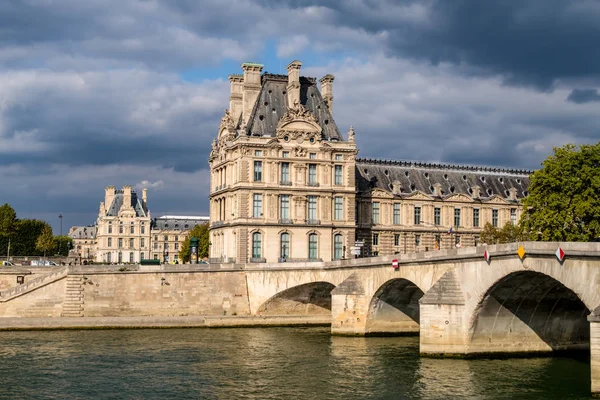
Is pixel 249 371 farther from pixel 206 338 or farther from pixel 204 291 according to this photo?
pixel 204 291

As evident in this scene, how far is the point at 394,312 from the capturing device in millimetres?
66500

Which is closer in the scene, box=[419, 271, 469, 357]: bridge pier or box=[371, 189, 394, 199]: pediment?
box=[419, 271, 469, 357]: bridge pier

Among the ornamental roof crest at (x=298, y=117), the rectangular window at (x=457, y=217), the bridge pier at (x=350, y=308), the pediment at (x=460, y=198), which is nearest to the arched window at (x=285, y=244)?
the ornamental roof crest at (x=298, y=117)

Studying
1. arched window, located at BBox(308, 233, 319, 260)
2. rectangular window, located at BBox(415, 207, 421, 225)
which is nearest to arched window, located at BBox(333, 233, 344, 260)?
arched window, located at BBox(308, 233, 319, 260)

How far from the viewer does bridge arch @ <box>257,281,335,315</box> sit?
263ft

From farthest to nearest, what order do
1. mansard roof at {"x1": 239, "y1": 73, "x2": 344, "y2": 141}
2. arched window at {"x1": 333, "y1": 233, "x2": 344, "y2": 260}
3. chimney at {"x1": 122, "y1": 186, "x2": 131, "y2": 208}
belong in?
chimney at {"x1": 122, "y1": 186, "x2": 131, "y2": 208}, arched window at {"x1": 333, "y1": 233, "x2": 344, "y2": 260}, mansard roof at {"x1": 239, "y1": 73, "x2": 344, "y2": 141}

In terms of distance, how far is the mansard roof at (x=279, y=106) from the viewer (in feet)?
300

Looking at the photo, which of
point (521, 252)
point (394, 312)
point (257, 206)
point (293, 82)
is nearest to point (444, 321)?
point (521, 252)

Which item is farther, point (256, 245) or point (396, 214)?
point (396, 214)

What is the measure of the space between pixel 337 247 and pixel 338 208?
14.5ft

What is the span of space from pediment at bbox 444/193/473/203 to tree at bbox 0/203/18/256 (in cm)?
7161

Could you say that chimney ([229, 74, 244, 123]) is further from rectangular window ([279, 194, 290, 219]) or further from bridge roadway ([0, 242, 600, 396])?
bridge roadway ([0, 242, 600, 396])

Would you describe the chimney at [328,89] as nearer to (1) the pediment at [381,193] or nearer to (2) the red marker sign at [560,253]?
(1) the pediment at [381,193]

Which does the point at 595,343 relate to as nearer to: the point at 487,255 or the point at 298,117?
the point at 487,255
